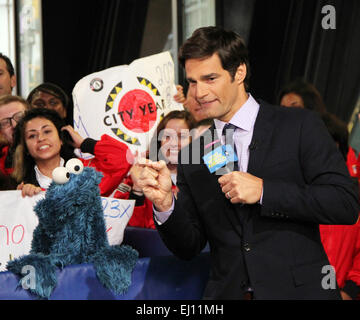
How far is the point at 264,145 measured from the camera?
1660 millimetres

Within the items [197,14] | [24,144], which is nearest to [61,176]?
[24,144]

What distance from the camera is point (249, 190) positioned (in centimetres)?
150

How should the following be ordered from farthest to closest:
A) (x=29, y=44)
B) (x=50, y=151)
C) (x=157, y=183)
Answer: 1. (x=29, y=44)
2. (x=50, y=151)
3. (x=157, y=183)

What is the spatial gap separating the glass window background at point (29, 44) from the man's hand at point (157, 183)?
4.92m

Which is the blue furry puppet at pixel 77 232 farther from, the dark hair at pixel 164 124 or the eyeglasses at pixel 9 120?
the eyeglasses at pixel 9 120

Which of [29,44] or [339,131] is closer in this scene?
[339,131]

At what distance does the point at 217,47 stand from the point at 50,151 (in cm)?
135

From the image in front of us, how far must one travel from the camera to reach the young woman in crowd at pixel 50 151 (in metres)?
2.82

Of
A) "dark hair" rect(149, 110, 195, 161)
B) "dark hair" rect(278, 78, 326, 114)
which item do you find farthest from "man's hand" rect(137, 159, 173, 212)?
"dark hair" rect(278, 78, 326, 114)

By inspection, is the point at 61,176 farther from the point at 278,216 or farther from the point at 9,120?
the point at 9,120

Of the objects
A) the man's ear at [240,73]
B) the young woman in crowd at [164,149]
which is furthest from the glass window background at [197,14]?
the man's ear at [240,73]

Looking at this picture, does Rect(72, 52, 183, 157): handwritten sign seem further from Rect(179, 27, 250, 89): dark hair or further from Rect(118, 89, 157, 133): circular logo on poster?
Rect(179, 27, 250, 89): dark hair

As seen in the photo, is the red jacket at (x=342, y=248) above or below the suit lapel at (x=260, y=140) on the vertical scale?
below
